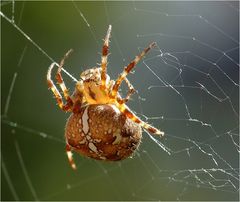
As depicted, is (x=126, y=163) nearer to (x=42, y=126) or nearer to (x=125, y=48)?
(x=42, y=126)

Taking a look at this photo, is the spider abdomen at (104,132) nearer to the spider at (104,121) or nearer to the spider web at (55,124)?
the spider at (104,121)

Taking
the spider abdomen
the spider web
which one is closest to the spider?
the spider abdomen

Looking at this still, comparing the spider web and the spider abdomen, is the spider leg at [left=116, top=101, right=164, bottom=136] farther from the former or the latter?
the spider web

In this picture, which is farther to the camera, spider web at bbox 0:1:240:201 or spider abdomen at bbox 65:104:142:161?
spider web at bbox 0:1:240:201

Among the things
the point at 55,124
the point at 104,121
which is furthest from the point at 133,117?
the point at 55,124

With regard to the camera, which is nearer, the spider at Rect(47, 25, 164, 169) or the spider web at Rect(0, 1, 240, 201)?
the spider at Rect(47, 25, 164, 169)

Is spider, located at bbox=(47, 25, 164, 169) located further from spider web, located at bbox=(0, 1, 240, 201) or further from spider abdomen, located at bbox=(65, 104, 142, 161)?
spider web, located at bbox=(0, 1, 240, 201)

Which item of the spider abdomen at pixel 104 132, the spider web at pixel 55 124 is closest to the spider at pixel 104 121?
the spider abdomen at pixel 104 132

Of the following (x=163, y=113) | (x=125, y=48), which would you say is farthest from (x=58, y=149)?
(x=125, y=48)

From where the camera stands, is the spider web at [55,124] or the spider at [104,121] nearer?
the spider at [104,121]
